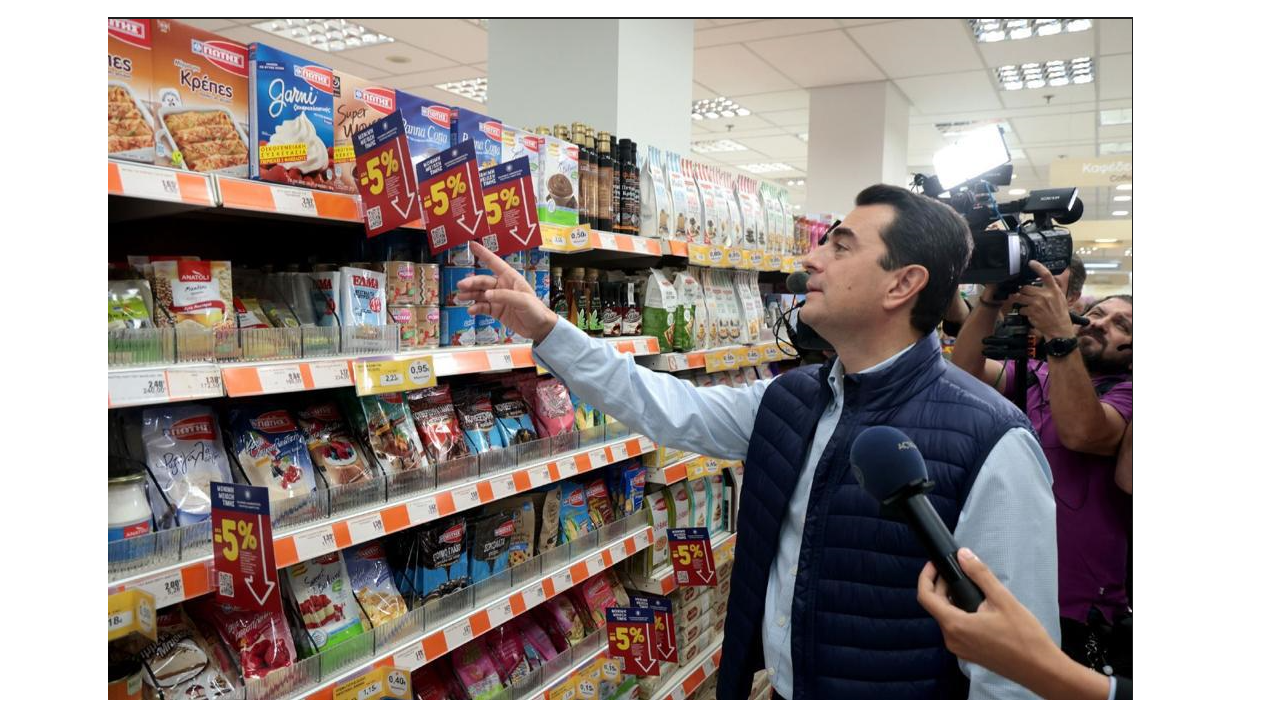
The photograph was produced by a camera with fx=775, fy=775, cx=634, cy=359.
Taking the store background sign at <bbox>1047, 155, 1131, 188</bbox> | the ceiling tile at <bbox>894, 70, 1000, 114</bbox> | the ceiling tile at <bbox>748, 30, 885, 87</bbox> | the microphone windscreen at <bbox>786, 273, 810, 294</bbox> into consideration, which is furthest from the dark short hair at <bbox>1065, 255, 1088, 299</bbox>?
the store background sign at <bbox>1047, 155, 1131, 188</bbox>

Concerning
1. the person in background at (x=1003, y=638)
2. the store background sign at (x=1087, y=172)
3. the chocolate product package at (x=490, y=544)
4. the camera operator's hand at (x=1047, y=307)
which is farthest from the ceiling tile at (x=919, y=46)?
the person in background at (x=1003, y=638)

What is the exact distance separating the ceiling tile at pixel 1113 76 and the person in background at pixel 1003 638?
663 cm

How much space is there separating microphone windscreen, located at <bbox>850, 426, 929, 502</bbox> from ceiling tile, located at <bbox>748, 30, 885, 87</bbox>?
5.57 meters

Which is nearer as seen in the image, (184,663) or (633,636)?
(184,663)

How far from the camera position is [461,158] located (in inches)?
64.9

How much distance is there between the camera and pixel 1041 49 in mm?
5895

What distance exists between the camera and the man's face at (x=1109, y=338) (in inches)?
87.5

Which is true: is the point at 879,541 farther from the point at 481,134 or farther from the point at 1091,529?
the point at 481,134

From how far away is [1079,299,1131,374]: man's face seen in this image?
222 cm

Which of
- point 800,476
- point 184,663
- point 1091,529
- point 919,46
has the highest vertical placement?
point 919,46

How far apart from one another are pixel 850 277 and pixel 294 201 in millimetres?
1107

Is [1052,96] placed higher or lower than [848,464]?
higher

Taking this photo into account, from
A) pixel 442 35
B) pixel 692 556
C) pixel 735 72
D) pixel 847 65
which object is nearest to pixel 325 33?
pixel 442 35

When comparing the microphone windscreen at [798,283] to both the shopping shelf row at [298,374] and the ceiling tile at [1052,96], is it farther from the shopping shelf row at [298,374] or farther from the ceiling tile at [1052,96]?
the ceiling tile at [1052,96]
